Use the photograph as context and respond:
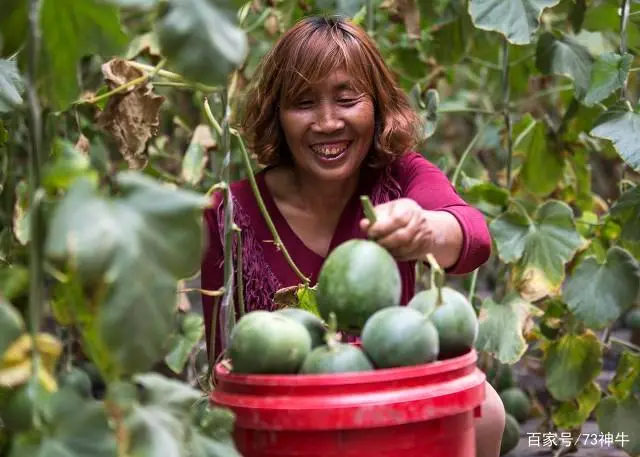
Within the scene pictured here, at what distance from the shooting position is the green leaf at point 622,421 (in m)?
2.37

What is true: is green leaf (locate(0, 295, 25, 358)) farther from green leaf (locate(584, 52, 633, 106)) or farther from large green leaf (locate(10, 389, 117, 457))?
green leaf (locate(584, 52, 633, 106))

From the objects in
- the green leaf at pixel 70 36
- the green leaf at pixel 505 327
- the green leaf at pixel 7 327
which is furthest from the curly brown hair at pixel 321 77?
the green leaf at pixel 7 327

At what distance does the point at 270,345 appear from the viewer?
132 cm

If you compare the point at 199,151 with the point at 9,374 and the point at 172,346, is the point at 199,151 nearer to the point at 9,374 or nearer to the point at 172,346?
the point at 172,346

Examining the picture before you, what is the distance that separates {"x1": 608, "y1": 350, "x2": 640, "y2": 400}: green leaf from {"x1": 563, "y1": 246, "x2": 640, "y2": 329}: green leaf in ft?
0.48

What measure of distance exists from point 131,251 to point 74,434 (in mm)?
214

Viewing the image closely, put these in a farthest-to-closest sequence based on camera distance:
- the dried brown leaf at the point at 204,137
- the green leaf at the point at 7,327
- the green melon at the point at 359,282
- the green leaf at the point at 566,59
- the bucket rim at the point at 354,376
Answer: the dried brown leaf at the point at 204,137 → the green leaf at the point at 566,59 → the green melon at the point at 359,282 → the bucket rim at the point at 354,376 → the green leaf at the point at 7,327

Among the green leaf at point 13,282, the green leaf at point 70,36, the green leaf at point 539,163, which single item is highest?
the green leaf at point 70,36

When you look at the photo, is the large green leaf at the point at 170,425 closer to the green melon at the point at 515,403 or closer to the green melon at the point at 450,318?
the green melon at the point at 450,318

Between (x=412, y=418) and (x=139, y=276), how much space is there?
1.51 feet

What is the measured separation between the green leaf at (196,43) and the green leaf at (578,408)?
1798mm

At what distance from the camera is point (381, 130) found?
2100 mm

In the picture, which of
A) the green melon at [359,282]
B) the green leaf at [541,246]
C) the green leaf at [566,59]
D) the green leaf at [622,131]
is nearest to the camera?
the green melon at [359,282]

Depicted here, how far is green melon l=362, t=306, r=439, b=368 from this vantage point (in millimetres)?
1306
